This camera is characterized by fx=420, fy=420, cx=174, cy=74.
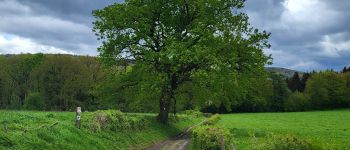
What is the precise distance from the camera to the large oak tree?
38812 millimetres

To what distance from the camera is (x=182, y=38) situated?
135 ft

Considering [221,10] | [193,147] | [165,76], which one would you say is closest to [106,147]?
[193,147]

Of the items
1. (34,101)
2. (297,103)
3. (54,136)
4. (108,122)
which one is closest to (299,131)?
(108,122)

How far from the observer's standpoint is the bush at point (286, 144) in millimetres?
16422

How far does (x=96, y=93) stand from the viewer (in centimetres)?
4350

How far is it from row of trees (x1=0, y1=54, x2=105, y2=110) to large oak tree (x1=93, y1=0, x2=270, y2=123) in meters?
51.5

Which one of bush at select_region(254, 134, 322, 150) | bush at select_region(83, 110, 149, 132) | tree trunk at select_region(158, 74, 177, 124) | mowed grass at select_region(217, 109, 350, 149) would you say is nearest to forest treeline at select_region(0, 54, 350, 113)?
tree trunk at select_region(158, 74, 177, 124)

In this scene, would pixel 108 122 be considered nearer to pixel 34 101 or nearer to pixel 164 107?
pixel 164 107

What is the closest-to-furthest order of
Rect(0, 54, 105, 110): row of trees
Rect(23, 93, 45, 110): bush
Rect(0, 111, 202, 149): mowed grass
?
Rect(0, 111, 202, 149): mowed grass
Rect(23, 93, 45, 110): bush
Rect(0, 54, 105, 110): row of trees

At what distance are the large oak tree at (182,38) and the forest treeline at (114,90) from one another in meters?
1.45

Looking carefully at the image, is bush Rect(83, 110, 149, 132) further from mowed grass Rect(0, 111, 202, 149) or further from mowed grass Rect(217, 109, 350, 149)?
mowed grass Rect(217, 109, 350, 149)

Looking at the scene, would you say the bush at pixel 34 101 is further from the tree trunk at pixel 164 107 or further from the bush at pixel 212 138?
the bush at pixel 212 138

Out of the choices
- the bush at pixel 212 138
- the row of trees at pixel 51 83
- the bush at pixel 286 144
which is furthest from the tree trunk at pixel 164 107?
the row of trees at pixel 51 83

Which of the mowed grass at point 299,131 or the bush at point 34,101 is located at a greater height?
the bush at point 34,101
